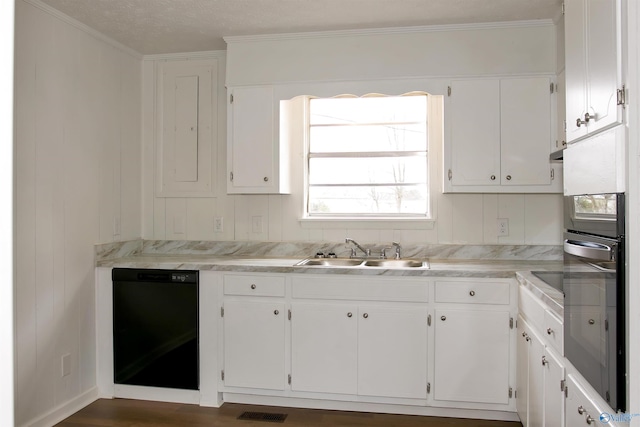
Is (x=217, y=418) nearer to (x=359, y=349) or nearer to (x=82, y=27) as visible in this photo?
(x=359, y=349)

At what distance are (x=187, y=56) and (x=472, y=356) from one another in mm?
2969

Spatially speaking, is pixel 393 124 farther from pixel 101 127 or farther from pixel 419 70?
pixel 101 127

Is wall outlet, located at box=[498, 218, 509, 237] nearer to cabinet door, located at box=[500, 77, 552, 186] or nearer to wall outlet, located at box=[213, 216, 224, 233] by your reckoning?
cabinet door, located at box=[500, 77, 552, 186]

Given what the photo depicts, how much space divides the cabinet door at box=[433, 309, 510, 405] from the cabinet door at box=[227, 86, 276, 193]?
1.51 m

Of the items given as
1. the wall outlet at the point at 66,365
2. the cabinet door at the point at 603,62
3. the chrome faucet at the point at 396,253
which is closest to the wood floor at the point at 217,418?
the wall outlet at the point at 66,365

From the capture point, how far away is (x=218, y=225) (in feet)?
12.7

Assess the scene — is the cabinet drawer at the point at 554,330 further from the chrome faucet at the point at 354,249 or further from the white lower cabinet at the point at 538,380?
the chrome faucet at the point at 354,249

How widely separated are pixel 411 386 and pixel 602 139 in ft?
6.54

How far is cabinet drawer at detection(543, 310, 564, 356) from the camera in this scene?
1.95 m

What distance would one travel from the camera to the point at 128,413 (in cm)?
312

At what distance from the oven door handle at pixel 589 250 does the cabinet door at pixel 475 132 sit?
1482mm

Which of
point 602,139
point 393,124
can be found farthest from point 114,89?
point 602,139

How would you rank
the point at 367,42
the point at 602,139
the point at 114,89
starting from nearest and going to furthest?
the point at 602,139
the point at 367,42
the point at 114,89
